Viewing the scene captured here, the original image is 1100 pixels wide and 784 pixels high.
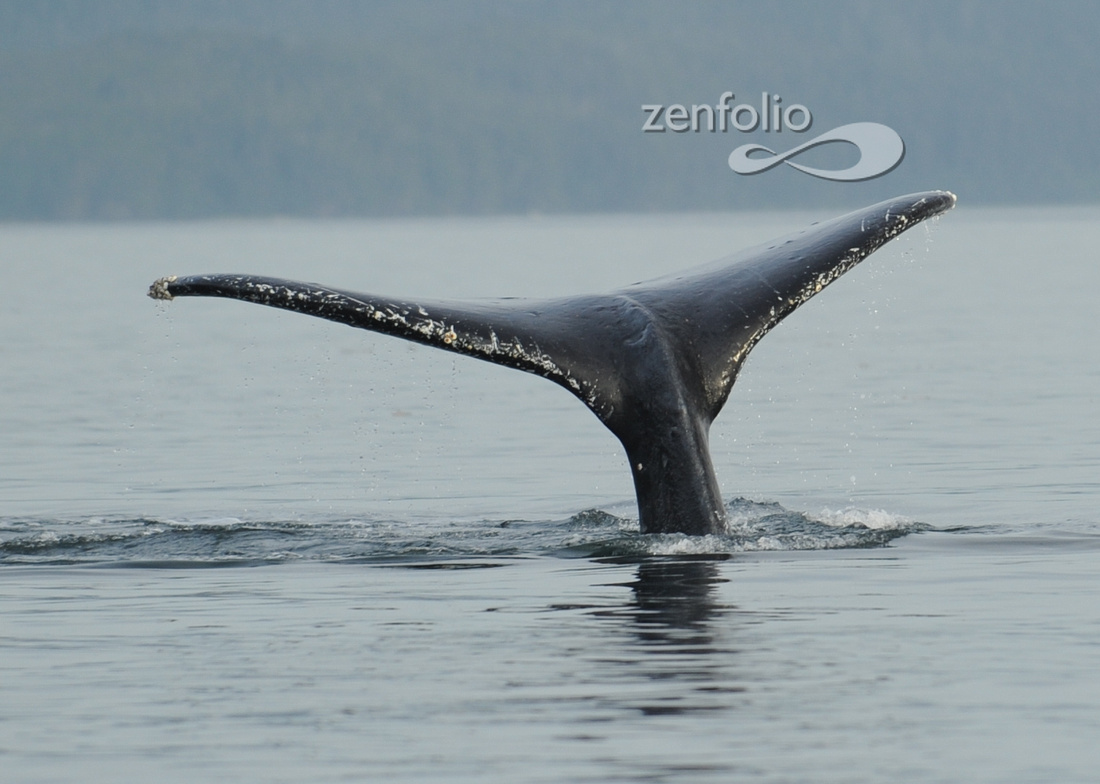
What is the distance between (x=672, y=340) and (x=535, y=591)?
143 centimetres

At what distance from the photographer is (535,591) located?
10984 millimetres

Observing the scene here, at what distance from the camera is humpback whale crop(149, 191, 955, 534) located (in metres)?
10.5

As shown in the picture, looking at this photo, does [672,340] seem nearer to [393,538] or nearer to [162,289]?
[162,289]

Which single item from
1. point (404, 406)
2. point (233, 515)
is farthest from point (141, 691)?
point (404, 406)

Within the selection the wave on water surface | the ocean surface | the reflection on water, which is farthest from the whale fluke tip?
the wave on water surface

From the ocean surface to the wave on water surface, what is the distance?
4 centimetres

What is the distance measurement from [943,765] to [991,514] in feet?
23.3

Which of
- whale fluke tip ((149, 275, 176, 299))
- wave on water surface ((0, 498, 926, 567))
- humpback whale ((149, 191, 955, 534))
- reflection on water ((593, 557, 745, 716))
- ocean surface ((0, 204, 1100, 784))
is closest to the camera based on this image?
ocean surface ((0, 204, 1100, 784))

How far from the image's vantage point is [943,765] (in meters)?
7.25

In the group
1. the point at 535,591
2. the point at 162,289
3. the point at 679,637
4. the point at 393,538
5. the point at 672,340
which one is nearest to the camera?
the point at 679,637

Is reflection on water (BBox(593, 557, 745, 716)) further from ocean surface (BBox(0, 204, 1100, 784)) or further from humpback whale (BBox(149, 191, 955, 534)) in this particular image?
humpback whale (BBox(149, 191, 955, 534))

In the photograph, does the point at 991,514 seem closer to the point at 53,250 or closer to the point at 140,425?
the point at 140,425

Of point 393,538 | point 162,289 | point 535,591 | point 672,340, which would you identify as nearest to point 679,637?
point 535,591

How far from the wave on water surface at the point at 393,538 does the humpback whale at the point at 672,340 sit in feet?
2.64
